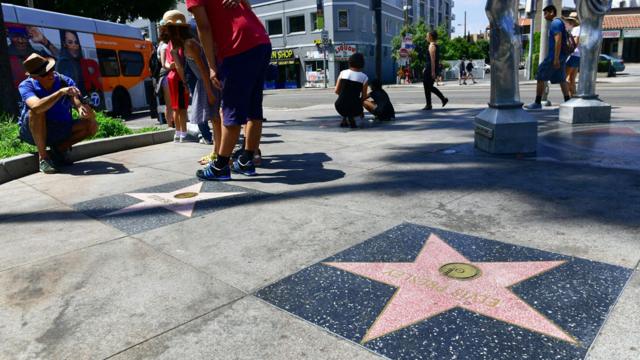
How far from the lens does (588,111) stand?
6.86 meters

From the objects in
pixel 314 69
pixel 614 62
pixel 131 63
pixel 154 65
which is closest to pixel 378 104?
pixel 154 65

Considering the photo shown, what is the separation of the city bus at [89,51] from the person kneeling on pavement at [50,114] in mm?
6898

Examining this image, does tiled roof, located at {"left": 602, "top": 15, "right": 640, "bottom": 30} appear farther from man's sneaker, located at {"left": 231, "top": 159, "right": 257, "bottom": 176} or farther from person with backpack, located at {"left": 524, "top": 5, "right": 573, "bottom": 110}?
man's sneaker, located at {"left": 231, "top": 159, "right": 257, "bottom": 176}

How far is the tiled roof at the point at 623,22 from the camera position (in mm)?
50781

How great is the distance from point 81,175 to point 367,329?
169 inches

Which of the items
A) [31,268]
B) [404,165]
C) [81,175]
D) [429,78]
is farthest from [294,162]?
[429,78]

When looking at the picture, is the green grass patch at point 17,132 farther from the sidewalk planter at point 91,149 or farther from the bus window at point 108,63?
the bus window at point 108,63

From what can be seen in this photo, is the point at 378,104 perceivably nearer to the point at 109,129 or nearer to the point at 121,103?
the point at 109,129

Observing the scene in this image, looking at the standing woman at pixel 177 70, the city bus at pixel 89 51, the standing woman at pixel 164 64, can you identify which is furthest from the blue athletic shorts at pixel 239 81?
the city bus at pixel 89 51

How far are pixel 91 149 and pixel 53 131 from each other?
106cm

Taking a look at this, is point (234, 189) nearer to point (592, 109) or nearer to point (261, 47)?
point (261, 47)

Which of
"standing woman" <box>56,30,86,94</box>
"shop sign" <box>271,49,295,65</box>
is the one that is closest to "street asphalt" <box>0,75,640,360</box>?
"standing woman" <box>56,30,86,94</box>

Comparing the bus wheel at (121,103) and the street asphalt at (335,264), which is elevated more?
the bus wheel at (121,103)

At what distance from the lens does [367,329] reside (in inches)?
70.9
